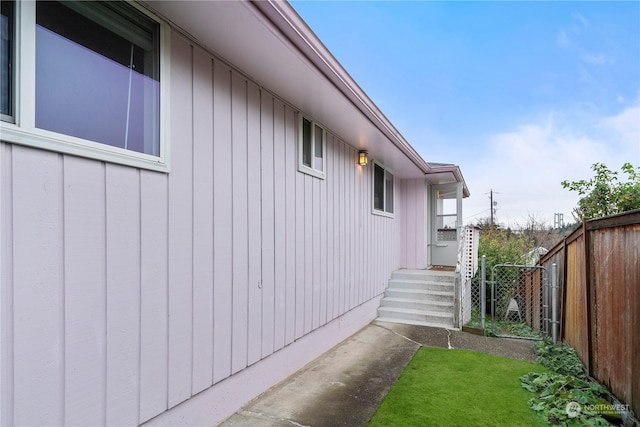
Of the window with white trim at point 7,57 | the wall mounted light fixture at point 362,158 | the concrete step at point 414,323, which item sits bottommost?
the concrete step at point 414,323

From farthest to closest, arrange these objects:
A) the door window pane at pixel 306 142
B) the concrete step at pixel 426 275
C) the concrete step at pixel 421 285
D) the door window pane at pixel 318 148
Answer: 1. the concrete step at pixel 426 275
2. the concrete step at pixel 421 285
3. the door window pane at pixel 318 148
4. the door window pane at pixel 306 142

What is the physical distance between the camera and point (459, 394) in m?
3.34

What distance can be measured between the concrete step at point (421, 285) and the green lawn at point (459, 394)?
2.11 meters

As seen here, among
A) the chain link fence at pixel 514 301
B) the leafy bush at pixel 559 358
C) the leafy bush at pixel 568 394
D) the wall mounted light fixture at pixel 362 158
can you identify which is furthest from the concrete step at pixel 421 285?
the wall mounted light fixture at pixel 362 158

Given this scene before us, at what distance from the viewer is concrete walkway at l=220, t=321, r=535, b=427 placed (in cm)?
295

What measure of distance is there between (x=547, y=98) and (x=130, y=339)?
14.4 m

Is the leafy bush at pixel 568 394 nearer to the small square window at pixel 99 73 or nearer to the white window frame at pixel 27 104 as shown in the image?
the small square window at pixel 99 73

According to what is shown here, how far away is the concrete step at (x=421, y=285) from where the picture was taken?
654 centimetres

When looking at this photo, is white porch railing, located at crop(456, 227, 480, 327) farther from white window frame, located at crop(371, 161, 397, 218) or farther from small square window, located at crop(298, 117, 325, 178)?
small square window, located at crop(298, 117, 325, 178)

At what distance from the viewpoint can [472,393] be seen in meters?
3.37

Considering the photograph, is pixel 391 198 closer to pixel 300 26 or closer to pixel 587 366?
pixel 587 366

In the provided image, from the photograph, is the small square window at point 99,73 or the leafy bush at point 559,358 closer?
the small square window at point 99,73
